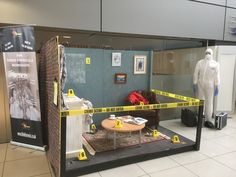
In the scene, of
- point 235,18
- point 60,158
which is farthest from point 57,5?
point 235,18

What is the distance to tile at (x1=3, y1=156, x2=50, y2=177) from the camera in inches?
109

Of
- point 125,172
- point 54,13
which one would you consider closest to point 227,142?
point 125,172

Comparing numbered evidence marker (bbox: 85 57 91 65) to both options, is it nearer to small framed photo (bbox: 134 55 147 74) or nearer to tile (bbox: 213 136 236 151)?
small framed photo (bbox: 134 55 147 74)

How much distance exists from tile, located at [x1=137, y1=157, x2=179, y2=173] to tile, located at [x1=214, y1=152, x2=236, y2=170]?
0.79m

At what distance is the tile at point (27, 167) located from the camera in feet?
9.07

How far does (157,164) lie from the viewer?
→ 3.05 meters

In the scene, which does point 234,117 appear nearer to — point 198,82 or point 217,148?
point 198,82

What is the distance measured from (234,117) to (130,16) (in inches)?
167

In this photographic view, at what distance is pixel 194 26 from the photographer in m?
4.99

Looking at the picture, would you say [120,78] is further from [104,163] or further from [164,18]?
[104,163]

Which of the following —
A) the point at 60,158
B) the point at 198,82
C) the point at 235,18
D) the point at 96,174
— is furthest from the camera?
the point at 235,18

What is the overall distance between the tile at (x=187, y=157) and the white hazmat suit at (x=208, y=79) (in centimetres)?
178

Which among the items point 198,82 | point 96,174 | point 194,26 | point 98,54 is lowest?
point 96,174

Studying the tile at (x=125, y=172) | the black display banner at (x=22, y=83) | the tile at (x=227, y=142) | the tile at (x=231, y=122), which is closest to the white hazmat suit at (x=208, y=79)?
the tile at (x=231, y=122)
